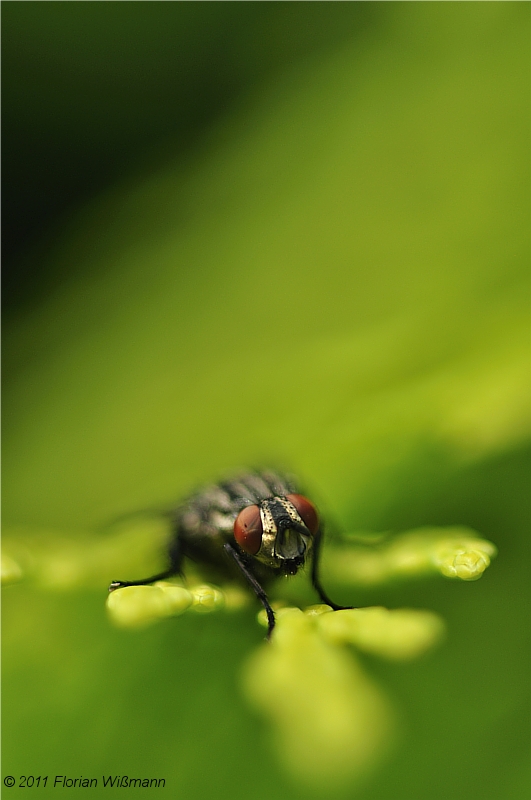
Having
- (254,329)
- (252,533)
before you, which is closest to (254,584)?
(252,533)

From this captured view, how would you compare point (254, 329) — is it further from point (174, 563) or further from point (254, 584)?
point (254, 584)

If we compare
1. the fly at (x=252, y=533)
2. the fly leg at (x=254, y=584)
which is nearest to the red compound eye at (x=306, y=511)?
the fly at (x=252, y=533)

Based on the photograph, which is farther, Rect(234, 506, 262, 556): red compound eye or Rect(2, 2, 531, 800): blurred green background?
Rect(234, 506, 262, 556): red compound eye

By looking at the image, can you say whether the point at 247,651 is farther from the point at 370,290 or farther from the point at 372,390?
the point at 370,290

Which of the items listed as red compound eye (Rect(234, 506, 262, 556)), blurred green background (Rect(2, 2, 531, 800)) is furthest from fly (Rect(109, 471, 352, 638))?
blurred green background (Rect(2, 2, 531, 800))

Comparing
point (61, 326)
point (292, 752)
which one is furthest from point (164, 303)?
point (292, 752)

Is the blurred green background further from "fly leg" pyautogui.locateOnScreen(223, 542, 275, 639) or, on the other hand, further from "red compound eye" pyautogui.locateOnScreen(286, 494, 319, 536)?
"red compound eye" pyautogui.locateOnScreen(286, 494, 319, 536)
